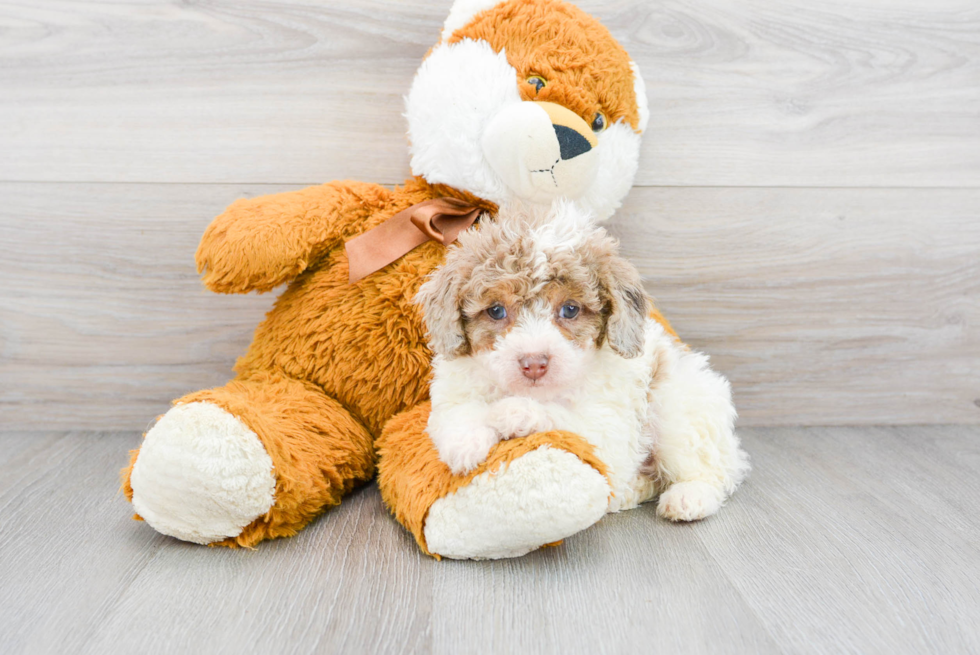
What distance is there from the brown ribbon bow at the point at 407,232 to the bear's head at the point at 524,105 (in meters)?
0.04

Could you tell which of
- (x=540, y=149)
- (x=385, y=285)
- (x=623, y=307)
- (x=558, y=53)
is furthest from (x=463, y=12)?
(x=623, y=307)

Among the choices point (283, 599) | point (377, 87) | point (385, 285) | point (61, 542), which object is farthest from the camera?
point (377, 87)

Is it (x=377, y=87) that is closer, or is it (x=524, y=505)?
(x=524, y=505)

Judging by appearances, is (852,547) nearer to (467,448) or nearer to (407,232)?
(467,448)

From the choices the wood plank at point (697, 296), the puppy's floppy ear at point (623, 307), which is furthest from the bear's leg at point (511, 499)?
the wood plank at point (697, 296)

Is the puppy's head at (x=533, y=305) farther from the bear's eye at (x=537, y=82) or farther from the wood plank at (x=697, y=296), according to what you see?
the wood plank at (x=697, y=296)

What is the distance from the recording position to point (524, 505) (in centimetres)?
74

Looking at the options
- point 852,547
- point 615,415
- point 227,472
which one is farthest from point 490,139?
point 852,547

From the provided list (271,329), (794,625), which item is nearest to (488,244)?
(271,329)

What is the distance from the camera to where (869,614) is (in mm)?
712

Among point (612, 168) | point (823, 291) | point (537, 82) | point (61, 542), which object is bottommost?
point (61, 542)

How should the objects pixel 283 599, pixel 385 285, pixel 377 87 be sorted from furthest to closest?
1. pixel 377 87
2. pixel 385 285
3. pixel 283 599

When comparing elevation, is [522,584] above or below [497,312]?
below

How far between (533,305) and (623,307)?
11 centimetres
